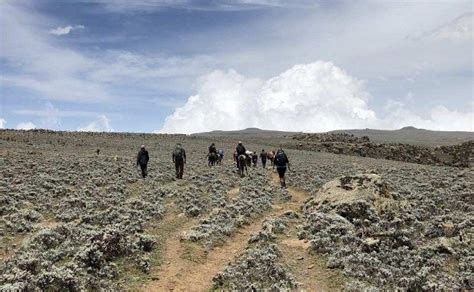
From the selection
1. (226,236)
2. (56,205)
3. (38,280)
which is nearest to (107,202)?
(56,205)

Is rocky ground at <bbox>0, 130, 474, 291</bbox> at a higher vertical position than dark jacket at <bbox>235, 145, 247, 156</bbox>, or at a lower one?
lower

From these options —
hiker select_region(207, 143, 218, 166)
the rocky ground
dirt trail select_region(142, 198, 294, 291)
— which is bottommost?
dirt trail select_region(142, 198, 294, 291)

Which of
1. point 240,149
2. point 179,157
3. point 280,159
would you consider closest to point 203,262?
point 280,159

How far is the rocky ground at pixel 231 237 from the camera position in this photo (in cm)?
1338

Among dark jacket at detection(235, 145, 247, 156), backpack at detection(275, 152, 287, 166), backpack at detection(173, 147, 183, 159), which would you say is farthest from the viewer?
dark jacket at detection(235, 145, 247, 156)

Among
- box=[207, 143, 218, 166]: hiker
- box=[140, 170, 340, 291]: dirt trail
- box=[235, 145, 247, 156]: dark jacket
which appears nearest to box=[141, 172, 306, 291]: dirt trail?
box=[140, 170, 340, 291]: dirt trail

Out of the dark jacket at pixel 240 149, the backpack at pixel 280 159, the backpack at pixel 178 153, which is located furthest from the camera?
the dark jacket at pixel 240 149

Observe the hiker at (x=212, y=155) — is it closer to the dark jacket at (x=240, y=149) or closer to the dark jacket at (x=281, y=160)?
the dark jacket at (x=240, y=149)

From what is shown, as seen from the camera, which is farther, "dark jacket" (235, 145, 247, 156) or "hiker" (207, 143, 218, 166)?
"hiker" (207, 143, 218, 166)

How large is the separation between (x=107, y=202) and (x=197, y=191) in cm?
626

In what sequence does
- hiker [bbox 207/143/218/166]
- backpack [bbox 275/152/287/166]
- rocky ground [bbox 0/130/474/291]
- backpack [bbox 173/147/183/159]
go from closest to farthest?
1. rocky ground [bbox 0/130/474/291]
2. backpack [bbox 275/152/287/166]
3. backpack [bbox 173/147/183/159]
4. hiker [bbox 207/143/218/166]

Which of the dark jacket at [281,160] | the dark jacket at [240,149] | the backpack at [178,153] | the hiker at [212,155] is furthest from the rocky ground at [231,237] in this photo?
the hiker at [212,155]

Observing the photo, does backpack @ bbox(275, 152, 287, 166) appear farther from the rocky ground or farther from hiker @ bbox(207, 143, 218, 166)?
hiker @ bbox(207, 143, 218, 166)

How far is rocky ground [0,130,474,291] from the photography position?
43.9ft
